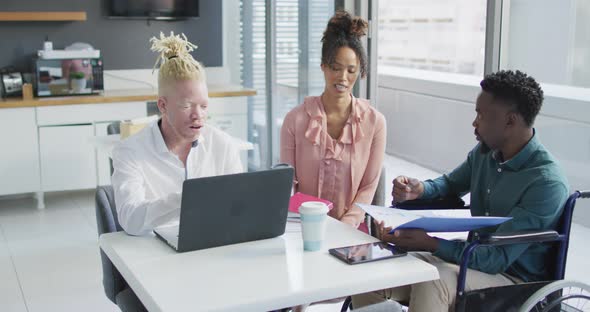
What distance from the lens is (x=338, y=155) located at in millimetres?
2688

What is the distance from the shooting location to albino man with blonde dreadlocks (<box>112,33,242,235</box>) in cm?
215

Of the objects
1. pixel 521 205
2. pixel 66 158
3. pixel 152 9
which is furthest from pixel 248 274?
pixel 152 9

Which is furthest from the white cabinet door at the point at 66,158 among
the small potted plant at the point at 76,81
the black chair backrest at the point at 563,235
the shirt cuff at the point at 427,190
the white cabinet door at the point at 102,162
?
the black chair backrest at the point at 563,235

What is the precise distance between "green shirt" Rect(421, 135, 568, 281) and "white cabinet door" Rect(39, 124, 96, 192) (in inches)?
147

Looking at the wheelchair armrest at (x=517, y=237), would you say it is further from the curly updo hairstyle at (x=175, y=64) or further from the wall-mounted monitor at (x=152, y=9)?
the wall-mounted monitor at (x=152, y=9)

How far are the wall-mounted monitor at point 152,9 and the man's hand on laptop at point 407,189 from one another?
4023 mm

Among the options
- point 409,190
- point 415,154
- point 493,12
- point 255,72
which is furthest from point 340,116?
point 415,154

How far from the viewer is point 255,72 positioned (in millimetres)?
5988

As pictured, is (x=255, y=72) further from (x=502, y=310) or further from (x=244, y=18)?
(x=502, y=310)

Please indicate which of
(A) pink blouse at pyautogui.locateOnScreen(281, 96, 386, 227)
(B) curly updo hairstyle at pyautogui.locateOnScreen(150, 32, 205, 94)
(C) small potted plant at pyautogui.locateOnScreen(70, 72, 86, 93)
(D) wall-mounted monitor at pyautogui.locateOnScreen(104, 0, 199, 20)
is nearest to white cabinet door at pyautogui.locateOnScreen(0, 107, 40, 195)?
(C) small potted plant at pyautogui.locateOnScreen(70, 72, 86, 93)

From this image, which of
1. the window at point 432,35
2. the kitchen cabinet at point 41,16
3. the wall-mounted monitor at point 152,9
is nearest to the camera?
the kitchen cabinet at point 41,16

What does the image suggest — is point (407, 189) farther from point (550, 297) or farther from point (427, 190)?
point (550, 297)

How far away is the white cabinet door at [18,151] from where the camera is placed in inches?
201

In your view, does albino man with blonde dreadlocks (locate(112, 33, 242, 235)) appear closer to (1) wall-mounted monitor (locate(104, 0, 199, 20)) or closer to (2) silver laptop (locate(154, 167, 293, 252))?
(2) silver laptop (locate(154, 167, 293, 252))
